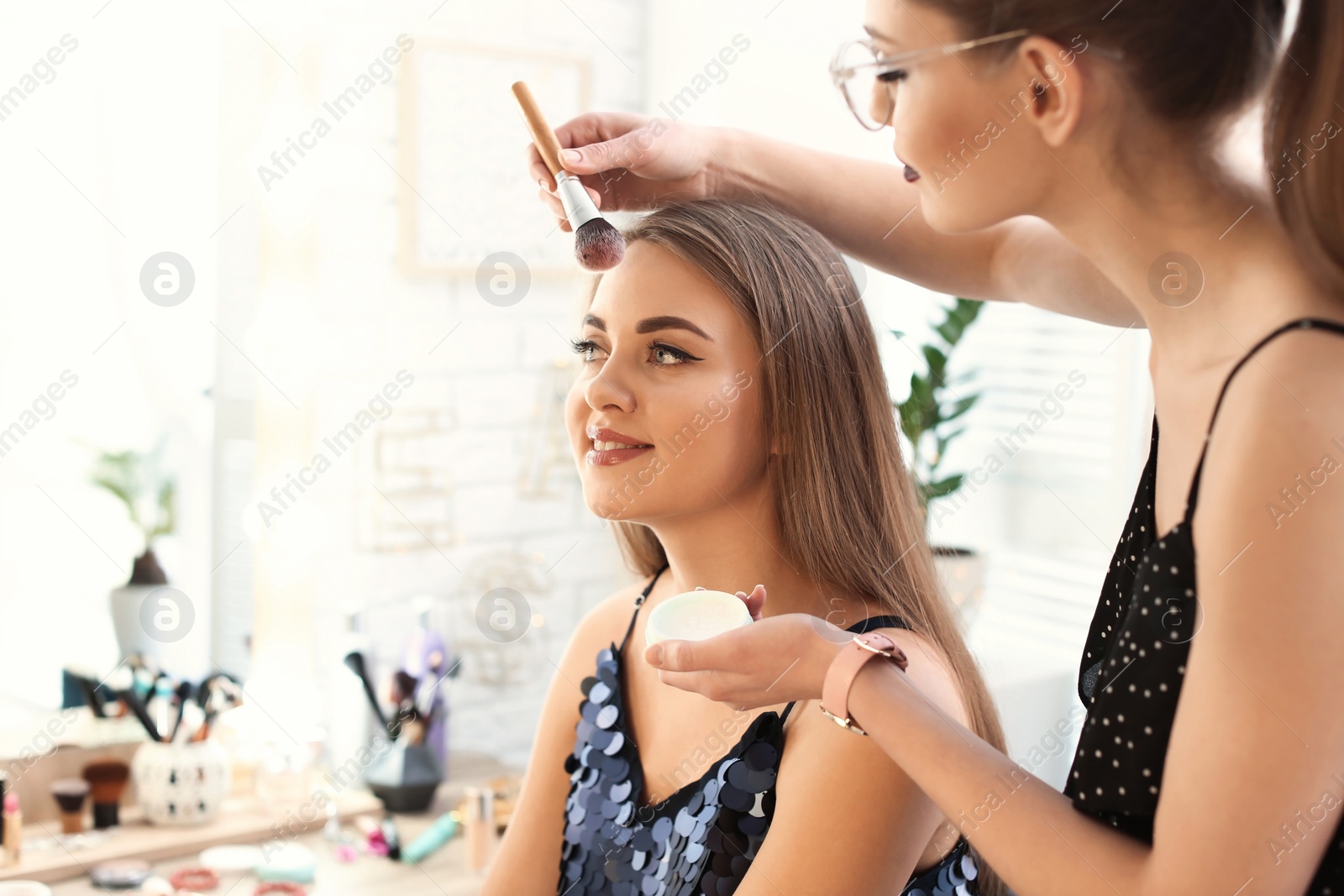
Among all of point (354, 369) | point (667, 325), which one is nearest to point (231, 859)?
point (354, 369)

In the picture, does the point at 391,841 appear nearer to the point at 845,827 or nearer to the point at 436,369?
the point at 436,369

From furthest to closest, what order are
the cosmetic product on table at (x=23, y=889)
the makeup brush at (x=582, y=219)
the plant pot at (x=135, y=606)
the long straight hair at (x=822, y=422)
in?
the plant pot at (x=135, y=606) < the cosmetic product on table at (x=23, y=889) < the long straight hair at (x=822, y=422) < the makeup brush at (x=582, y=219)

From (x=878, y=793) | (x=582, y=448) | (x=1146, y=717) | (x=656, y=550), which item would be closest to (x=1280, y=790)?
(x=1146, y=717)

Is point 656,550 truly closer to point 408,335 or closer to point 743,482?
point 743,482

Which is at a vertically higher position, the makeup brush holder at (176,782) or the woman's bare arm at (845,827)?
the woman's bare arm at (845,827)

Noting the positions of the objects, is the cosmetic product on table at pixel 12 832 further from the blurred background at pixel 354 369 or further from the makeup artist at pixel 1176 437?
the makeup artist at pixel 1176 437

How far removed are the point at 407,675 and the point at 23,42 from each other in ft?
3.76

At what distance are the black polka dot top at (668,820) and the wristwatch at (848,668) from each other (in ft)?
0.75

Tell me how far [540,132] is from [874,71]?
34cm

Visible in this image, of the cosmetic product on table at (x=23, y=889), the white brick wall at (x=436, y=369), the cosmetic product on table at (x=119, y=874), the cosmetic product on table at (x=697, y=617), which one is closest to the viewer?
the cosmetic product on table at (x=697, y=617)

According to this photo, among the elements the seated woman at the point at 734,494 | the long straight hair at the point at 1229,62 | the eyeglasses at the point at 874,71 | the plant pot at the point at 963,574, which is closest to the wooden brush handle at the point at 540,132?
the seated woman at the point at 734,494

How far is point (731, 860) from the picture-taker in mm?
1020

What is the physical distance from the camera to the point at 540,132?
0.99 metres

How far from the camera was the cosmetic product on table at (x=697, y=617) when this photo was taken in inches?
34.6
